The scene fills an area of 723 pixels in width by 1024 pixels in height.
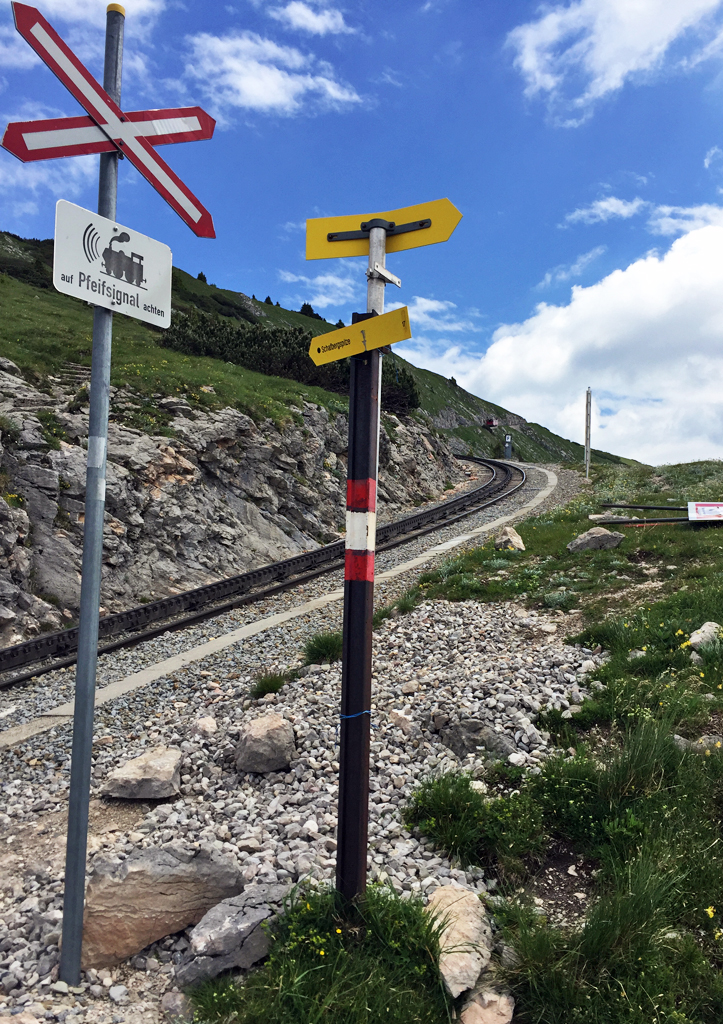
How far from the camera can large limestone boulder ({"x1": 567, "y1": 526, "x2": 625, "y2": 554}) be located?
1322 centimetres

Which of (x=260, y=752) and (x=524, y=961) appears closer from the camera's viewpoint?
(x=524, y=961)

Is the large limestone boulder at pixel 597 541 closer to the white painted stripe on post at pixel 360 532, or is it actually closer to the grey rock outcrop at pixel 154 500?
the grey rock outcrop at pixel 154 500

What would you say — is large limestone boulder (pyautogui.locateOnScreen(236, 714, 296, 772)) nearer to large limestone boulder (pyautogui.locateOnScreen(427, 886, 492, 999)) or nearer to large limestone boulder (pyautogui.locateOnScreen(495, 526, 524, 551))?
large limestone boulder (pyautogui.locateOnScreen(427, 886, 492, 999))

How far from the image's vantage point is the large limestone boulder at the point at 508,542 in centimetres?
1478

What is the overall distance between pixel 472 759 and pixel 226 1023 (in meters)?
3.22

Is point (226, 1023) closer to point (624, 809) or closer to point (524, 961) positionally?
point (524, 961)

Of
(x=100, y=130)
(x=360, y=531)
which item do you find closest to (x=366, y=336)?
(x=360, y=531)

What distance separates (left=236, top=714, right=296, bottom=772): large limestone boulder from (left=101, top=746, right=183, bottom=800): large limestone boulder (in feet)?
2.28

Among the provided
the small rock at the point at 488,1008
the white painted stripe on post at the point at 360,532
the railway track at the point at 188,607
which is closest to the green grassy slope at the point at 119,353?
the railway track at the point at 188,607

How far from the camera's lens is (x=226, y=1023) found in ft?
11.0

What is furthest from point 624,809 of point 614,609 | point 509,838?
point 614,609

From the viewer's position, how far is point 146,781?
20.4 feet

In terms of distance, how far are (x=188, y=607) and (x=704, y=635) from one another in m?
11.5

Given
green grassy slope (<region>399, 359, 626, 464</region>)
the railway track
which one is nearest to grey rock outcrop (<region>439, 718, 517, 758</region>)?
the railway track
